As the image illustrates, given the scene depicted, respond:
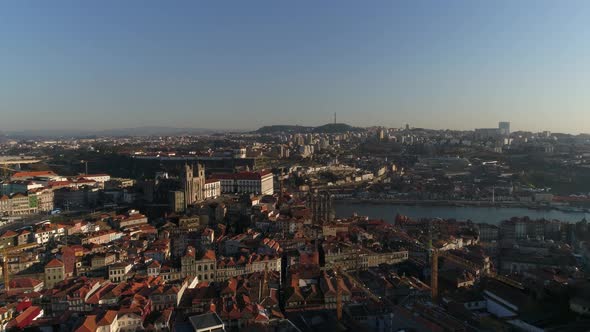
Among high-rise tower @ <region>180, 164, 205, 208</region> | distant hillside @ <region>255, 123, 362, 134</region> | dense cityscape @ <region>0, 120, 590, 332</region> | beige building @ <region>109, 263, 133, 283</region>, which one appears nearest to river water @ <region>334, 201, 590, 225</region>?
dense cityscape @ <region>0, 120, 590, 332</region>

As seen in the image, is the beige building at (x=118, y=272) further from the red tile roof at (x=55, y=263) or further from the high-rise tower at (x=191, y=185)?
the high-rise tower at (x=191, y=185)

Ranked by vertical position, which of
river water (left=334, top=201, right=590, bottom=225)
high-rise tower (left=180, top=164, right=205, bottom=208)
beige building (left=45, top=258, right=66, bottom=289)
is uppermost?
high-rise tower (left=180, top=164, right=205, bottom=208)

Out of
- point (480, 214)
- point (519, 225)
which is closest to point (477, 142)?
point (480, 214)

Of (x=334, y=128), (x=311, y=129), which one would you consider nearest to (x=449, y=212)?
(x=334, y=128)

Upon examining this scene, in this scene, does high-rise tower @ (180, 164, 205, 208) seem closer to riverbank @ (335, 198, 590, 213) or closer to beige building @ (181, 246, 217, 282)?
beige building @ (181, 246, 217, 282)

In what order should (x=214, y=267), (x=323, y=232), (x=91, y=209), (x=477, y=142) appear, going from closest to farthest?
1. (x=214, y=267)
2. (x=323, y=232)
3. (x=91, y=209)
4. (x=477, y=142)

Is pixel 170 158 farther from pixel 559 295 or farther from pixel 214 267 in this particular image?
pixel 559 295

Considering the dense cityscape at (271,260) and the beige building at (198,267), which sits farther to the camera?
the beige building at (198,267)

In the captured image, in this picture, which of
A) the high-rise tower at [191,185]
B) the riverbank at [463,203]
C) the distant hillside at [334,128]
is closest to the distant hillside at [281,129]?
the distant hillside at [334,128]

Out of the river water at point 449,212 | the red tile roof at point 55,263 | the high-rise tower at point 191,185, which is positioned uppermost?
the high-rise tower at point 191,185
